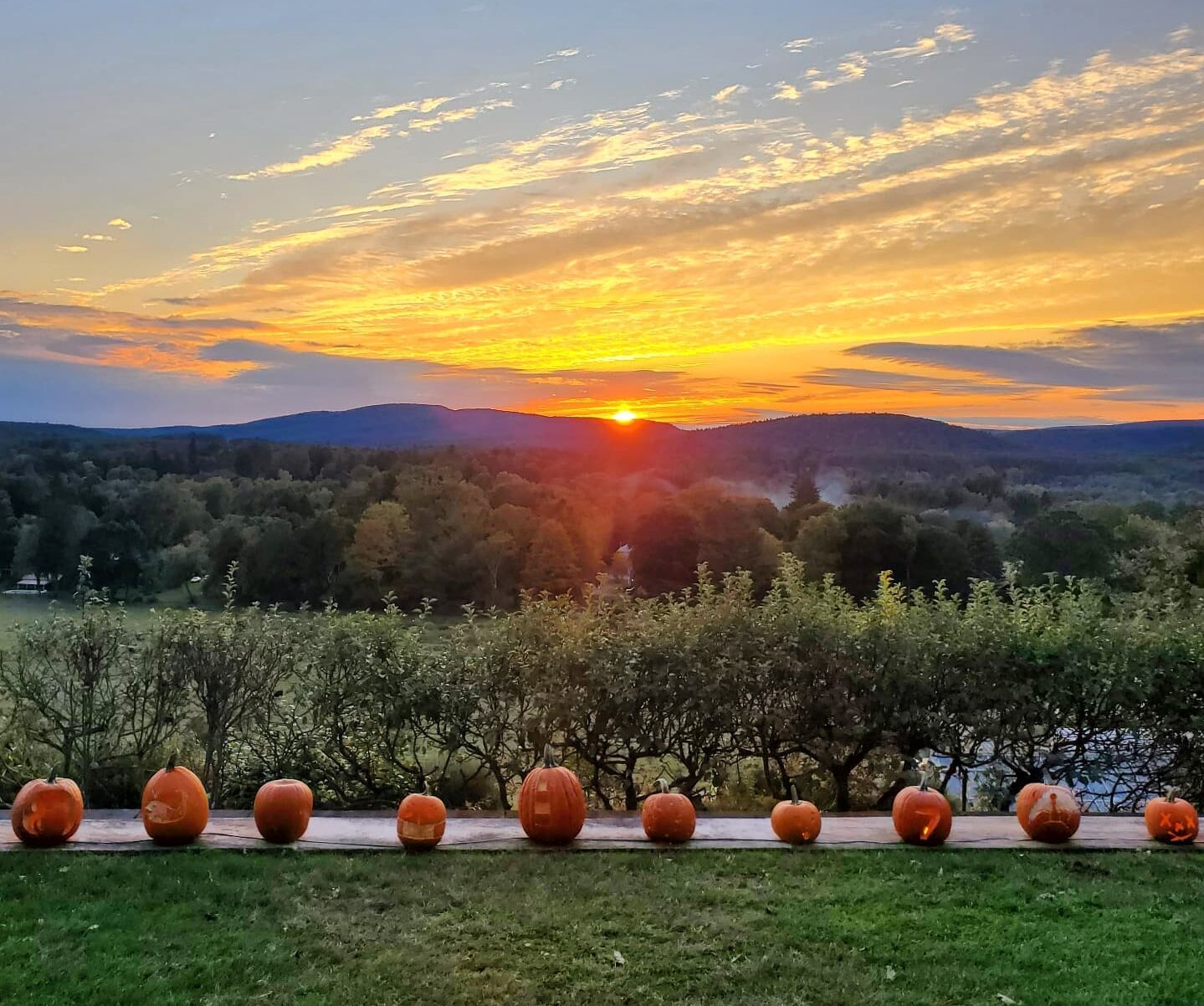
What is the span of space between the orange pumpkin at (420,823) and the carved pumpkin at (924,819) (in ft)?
8.36

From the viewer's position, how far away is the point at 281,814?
4652 mm

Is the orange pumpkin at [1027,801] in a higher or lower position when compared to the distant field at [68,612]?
lower

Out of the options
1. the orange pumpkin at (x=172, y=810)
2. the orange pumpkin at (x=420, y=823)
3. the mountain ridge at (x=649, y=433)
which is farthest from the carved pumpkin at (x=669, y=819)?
the mountain ridge at (x=649, y=433)

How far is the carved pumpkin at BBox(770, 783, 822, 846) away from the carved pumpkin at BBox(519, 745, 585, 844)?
3.59 feet

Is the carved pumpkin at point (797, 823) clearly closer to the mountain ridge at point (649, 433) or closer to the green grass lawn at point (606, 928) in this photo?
the green grass lawn at point (606, 928)

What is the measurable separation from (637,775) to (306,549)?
4392 millimetres

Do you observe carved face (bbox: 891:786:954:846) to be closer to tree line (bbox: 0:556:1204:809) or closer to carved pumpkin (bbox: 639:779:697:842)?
tree line (bbox: 0:556:1204:809)

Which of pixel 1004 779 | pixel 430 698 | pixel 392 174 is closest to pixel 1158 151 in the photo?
pixel 1004 779

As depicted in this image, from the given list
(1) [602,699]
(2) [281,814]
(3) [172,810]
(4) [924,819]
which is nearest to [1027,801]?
(4) [924,819]

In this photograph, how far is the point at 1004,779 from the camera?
6.05 meters

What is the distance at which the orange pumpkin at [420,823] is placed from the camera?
4645 mm

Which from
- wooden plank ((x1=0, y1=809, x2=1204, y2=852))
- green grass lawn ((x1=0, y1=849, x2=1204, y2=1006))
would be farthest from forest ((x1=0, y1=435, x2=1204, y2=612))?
green grass lawn ((x1=0, y1=849, x2=1204, y2=1006))

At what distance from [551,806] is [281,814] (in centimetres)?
144

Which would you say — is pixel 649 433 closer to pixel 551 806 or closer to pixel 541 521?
pixel 541 521
